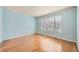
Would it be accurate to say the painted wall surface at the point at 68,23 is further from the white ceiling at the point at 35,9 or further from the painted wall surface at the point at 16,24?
the painted wall surface at the point at 16,24

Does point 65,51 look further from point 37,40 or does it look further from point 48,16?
point 48,16

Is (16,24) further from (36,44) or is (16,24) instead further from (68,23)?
(68,23)

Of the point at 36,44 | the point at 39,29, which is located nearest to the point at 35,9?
the point at 39,29

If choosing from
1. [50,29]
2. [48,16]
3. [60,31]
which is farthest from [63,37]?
[48,16]

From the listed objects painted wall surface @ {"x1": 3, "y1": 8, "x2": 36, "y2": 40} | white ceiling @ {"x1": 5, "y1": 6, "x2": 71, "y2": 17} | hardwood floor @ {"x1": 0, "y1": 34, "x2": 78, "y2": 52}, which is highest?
white ceiling @ {"x1": 5, "y1": 6, "x2": 71, "y2": 17}

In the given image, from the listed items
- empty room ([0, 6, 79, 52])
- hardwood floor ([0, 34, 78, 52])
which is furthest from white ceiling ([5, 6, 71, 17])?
hardwood floor ([0, 34, 78, 52])

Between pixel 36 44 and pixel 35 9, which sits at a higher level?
pixel 35 9

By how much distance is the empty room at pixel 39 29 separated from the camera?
1.02m

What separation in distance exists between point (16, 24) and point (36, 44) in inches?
14.0

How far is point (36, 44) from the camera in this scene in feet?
3.48

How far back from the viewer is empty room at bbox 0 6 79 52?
1.02 m

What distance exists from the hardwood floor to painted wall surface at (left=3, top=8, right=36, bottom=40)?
66 millimetres

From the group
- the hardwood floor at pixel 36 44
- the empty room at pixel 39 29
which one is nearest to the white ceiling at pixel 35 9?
the empty room at pixel 39 29

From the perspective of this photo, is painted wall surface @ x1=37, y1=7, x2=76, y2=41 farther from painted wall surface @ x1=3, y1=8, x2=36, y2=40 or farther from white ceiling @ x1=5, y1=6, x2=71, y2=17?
painted wall surface @ x1=3, y1=8, x2=36, y2=40
